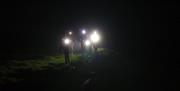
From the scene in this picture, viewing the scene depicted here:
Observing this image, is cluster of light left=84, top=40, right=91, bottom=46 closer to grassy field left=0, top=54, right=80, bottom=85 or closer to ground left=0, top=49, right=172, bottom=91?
ground left=0, top=49, right=172, bottom=91

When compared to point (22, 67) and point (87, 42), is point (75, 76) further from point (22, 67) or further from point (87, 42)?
point (87, 42)

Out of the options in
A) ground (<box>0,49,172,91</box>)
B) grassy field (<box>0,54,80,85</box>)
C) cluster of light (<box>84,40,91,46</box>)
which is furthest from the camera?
cluster of light (<box>84,40,91,46</box>)

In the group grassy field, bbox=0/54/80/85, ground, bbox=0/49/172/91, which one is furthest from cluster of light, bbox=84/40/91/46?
grassy field, bbox=0/54/80/85

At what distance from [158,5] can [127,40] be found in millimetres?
41612

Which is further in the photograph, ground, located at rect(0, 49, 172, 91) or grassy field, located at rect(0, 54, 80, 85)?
grassy field, located at rect(0, 54, 80, 85)

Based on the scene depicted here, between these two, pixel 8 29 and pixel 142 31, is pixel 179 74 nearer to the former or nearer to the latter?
pixel 8 29

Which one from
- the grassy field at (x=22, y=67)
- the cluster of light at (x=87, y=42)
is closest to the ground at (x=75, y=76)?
the grassy field at (x=22, y=67)

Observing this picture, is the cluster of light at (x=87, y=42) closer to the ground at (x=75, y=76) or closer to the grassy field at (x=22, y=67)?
the ground at (x=75, y=76)

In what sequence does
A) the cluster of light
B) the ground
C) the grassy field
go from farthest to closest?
the cluster of light
the grassy field
the ground

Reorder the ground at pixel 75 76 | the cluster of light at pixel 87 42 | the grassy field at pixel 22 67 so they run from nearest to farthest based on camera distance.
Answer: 1. the ground at pixel 75 76
2. the grassy field at pixel 22 67
3. the cluster of light at pixel 87 42

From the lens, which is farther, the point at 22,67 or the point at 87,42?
the point at 87,42

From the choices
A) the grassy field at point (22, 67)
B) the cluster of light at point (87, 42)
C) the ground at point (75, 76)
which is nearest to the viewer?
the ground at point (75, 76)

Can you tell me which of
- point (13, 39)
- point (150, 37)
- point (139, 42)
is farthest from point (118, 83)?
point (150, 37)

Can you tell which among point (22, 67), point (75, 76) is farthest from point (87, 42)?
point (75, 76)
